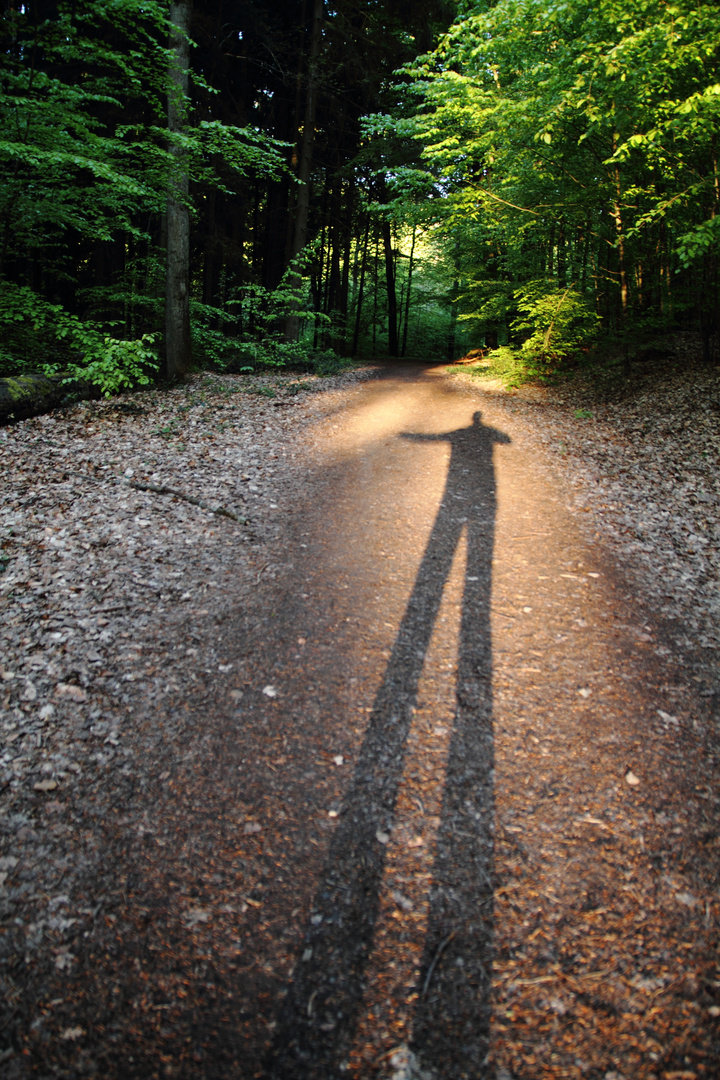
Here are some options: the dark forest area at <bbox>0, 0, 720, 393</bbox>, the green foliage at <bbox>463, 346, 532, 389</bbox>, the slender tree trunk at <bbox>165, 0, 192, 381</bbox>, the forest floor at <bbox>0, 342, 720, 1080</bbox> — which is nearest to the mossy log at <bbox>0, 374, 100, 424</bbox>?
the dark forest area at <bbox>0, 0, 720, 393</bbox>

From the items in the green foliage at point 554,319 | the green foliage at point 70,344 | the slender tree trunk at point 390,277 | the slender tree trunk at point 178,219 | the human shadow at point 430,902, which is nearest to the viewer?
the human shadow at point 430,902

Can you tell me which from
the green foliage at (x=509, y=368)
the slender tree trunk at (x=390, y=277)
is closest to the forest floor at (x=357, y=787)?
the green foliage at (x=509, y=368)

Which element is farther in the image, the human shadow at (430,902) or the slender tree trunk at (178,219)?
the slender tree trunk at (178,219)

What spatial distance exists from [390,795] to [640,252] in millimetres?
12724

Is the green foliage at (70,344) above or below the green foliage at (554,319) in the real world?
below

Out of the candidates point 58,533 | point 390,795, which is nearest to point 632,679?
point 390,795

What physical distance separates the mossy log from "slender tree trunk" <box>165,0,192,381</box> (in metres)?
2.49

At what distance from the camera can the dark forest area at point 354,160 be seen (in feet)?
23.3

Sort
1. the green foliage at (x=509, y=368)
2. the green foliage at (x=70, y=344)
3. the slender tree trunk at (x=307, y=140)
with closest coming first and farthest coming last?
the green foliage at (x=70, y=344) → the green foliage at (x=509, y=368) → the slender tree trunk at (x=307, y=140)

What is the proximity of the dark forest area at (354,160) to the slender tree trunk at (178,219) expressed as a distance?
0.05m

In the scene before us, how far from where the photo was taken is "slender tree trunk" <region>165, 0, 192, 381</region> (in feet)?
30.4

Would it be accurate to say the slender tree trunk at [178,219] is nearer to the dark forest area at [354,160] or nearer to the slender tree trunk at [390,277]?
the dark forest area at [354,160]

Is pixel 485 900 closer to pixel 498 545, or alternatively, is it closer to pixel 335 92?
pixel 498 545

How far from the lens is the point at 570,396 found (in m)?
11.8
